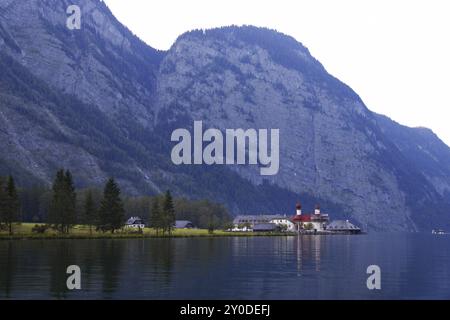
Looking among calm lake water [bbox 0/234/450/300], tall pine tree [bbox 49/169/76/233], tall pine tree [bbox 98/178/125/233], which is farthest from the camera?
tall pine tree [bbox 98/178/125/233]

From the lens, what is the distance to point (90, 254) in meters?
106

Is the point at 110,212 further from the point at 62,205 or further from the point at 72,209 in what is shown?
the point at 62,205
